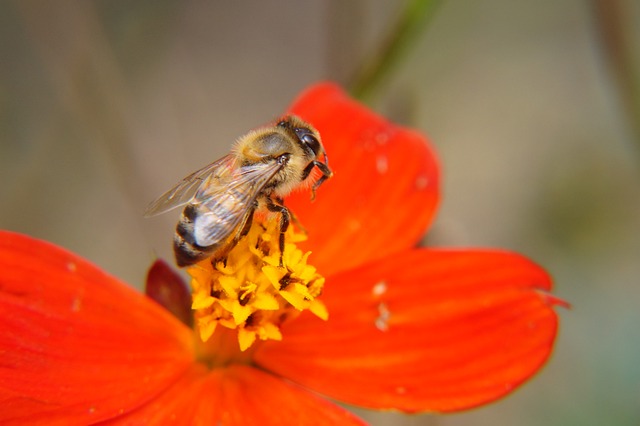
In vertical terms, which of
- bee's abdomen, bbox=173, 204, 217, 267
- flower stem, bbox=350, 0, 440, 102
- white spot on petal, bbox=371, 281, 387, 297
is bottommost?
white spot on petal, bbox=371, 281, 387, 297

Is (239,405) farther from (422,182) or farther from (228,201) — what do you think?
(422,182)

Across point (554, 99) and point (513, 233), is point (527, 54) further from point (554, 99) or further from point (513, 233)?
point (513, 233)

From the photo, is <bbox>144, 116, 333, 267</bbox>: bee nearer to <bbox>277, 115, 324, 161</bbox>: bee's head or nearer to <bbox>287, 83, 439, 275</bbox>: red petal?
<bbox>277, 115, 324, 161</bbox>: bee's head

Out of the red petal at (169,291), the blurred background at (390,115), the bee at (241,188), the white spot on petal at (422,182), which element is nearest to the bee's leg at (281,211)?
the bee at (241,188)

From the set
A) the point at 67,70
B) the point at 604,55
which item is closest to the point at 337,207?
the point at 604,55

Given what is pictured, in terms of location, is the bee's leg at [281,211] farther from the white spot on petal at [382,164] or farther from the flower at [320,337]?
the white spot on petal at [382,164]

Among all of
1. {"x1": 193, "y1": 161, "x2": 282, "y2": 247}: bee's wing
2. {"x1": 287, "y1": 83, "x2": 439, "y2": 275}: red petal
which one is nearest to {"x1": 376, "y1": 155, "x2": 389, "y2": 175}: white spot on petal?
{"x1": 287, "y1": 83, "x2": 439, "y2": 275}: red petal
